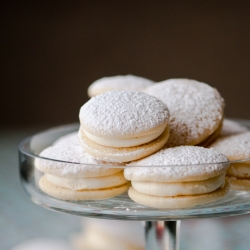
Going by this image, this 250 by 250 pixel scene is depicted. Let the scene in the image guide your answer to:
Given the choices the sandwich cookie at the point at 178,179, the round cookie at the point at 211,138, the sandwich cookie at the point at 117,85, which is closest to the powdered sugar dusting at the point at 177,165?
the sandwich cookie at the point at 178,179

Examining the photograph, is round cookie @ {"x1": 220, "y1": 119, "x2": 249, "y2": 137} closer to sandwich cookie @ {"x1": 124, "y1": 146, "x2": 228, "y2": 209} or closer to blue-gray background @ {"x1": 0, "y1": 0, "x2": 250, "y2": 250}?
sandwich cookie @ {"x1": 124, "y1": 146, "x2": 228, "y2": 209}

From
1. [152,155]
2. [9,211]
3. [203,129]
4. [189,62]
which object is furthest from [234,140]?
[189,62]

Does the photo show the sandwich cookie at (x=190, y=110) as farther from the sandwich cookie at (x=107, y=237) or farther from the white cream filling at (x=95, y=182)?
the sandwich cookie at (x=107, y=237)

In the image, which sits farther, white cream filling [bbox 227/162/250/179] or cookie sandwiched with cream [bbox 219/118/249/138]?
cookie sandwiched with cream [bbox 219/118/249/138]

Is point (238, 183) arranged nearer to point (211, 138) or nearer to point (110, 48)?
point (211, 138)

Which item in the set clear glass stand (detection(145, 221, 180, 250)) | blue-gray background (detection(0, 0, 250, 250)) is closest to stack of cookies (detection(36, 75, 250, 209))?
clear glass stand (detection(145, 221, 180, 250))

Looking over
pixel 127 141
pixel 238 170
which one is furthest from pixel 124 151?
pixel 238 170

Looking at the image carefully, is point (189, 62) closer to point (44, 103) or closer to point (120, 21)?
point (120, 21)
